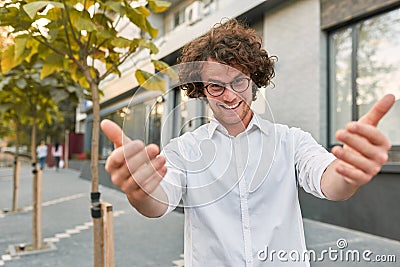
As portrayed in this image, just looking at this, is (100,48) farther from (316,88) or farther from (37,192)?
(316,88)

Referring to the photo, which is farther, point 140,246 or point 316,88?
point 316,88

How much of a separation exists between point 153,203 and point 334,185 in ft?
1.67

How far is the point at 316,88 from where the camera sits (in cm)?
546

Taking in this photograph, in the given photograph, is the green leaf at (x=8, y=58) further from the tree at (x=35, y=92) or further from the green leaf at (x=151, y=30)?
the tree at (x=35, y=92)

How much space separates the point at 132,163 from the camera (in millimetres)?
787

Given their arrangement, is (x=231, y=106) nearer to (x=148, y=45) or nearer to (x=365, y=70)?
(x=148, y=45)

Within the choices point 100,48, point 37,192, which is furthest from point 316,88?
point 37,192

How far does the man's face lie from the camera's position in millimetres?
1014

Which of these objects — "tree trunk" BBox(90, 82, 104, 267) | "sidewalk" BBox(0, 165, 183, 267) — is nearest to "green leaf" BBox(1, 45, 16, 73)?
"tree trunk" BBox(90, 82, 104, 267)

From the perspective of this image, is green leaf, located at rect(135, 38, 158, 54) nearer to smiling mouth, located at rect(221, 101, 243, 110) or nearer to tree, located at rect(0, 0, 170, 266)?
tree, located at rect(0, 0, 170, 266)

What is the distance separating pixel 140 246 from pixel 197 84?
11.2 ft

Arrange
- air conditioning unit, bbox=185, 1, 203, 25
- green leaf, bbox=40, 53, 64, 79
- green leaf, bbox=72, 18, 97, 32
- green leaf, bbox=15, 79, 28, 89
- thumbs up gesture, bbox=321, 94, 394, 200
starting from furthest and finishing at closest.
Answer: air conditioning unit, bbox=185, 1, 203, 25 < green leaf, bbox=15, 79, 28, 89 < green leaf, bbox=40, 53, 64, 79 < green leaf, bbox=72, 18, 97, 32 < thumbs up gesture, bbox=321, 94, 394, 200

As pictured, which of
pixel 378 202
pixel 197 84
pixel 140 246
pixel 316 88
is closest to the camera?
pixel 197 84

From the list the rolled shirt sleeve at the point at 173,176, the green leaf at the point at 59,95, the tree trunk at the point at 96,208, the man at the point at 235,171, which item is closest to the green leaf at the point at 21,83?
the green leaf at the point at 59,95
